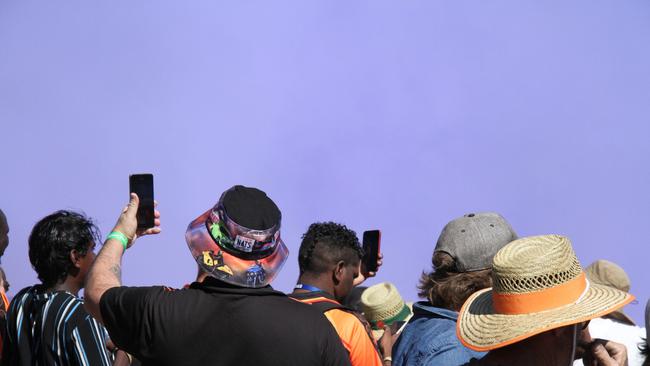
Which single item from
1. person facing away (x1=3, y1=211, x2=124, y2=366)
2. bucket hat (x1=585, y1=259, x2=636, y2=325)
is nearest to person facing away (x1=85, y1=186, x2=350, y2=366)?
person facing away (x1=3, y1=211, x2=124, y2=366)

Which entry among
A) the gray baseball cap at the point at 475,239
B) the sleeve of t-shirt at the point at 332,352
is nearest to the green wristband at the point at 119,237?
the sleeve of t-shirt at the point at 332,352

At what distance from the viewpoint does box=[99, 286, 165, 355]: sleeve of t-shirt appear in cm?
229

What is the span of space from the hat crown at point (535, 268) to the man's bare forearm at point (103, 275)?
1.16m

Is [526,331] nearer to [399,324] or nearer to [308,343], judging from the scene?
[308,343]

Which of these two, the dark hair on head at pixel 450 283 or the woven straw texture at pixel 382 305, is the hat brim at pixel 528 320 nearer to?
the dark hair on head at pixel 450 283

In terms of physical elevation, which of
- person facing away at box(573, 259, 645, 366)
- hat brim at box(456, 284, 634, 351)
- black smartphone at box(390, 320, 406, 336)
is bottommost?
black smartphone at box(390, 320, 406, 336)

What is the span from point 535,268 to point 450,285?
0.87 meters

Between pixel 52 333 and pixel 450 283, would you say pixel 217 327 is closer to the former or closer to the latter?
pixel 450 283

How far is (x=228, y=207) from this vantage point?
2398 mm

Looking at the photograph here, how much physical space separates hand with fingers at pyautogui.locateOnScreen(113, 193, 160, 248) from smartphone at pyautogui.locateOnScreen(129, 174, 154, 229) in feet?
0.06

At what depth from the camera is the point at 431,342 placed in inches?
112

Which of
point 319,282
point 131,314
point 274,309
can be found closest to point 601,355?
point 274,309

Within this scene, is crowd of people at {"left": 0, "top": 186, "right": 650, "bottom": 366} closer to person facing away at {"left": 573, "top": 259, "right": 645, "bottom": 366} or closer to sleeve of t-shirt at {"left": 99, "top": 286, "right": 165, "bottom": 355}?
sleeve of t-shirt at {"left": 99, "top": 286, "right": 165, "bottom": 355}

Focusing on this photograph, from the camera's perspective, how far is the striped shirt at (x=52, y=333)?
3.37 metres
